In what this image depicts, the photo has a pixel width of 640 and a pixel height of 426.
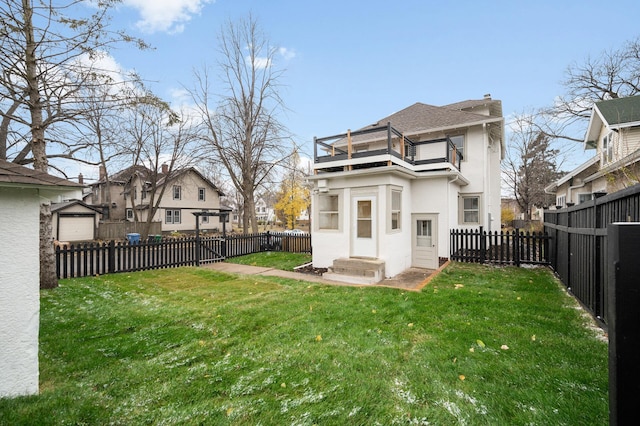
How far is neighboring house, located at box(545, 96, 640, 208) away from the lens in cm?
1041

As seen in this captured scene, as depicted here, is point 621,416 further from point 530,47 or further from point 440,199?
point 530,47

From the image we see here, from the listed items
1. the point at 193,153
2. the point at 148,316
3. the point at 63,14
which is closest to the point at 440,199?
the point at 148,316

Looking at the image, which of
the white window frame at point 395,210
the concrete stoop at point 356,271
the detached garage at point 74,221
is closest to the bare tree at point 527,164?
the white window frame at point 395,210

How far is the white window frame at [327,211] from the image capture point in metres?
9.96

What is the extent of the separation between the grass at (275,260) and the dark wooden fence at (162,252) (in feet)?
2.53

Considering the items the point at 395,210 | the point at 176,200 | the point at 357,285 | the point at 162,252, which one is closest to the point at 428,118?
the point at 395,210

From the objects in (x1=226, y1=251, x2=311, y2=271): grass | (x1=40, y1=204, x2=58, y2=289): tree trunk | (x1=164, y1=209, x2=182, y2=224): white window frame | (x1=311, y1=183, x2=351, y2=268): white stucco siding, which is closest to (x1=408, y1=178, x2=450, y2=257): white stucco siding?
(x1=311, y1=183, x2=351, y2=268): white stucco siding

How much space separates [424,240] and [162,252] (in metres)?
9.91

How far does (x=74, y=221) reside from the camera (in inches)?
928

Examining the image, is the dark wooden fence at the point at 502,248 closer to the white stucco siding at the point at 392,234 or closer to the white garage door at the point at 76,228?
the white stucco siding at the point at 392,234

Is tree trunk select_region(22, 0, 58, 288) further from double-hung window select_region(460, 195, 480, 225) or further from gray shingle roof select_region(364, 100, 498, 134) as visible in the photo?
double-hung window select_region(460, 195, 480, 225)

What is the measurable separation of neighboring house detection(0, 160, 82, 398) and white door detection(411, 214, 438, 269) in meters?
9.57

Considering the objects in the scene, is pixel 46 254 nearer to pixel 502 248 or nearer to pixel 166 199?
pixel 502 248

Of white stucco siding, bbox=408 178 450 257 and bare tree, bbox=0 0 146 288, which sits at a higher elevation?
bare tree, bbox=0 0 146 288
